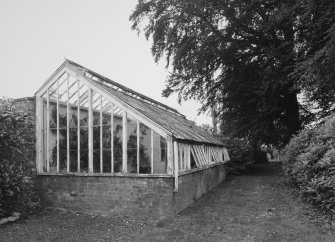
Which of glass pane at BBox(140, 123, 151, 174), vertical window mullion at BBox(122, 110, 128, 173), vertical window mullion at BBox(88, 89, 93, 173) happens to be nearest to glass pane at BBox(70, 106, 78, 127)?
vertical window mullion at BBox(88, 89, 93, 173)

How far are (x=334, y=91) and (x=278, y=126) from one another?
26.3 feet

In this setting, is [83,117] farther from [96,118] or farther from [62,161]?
[62,161]

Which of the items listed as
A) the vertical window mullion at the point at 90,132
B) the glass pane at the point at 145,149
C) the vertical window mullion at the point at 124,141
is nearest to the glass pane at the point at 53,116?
the vertical window mullion at the point at 90,132

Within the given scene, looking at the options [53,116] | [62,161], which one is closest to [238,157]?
[62,161]

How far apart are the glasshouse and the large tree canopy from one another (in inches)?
460

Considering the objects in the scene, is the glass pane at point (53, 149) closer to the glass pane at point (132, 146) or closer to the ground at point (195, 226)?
the ground at point (195, 226)

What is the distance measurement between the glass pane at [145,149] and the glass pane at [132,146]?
206 mm

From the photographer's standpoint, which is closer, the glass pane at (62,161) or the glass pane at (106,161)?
the glass pane at (106,161)

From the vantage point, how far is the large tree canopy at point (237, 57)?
20547 mm

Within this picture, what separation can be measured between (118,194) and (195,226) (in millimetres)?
2629

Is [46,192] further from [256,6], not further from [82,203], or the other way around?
[256,6]

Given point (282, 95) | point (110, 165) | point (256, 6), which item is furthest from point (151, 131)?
point (282, 95)

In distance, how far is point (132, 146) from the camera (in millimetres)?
10172

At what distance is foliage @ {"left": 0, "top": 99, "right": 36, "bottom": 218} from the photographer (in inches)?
371
